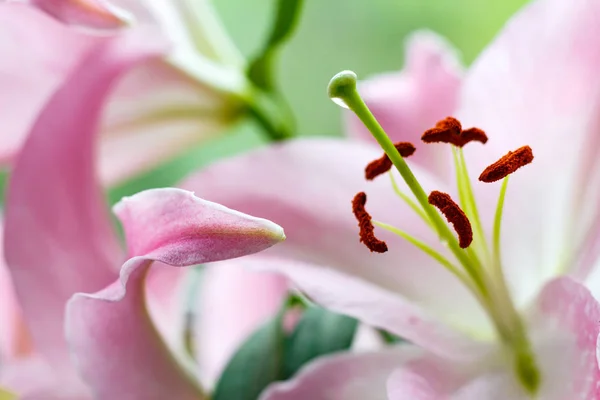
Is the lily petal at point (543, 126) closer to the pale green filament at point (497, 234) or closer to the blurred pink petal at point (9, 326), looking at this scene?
the pale green filament at point (497, 234)

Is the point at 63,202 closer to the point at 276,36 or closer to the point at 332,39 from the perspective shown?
the point at 276,36

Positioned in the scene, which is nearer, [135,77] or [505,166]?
[505,166]

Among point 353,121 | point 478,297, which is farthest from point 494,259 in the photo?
point 353,121

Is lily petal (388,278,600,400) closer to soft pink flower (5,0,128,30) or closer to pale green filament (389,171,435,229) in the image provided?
pale green filament (389,171,435,229)

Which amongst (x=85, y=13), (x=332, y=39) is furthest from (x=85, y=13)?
(x=332, y=39)

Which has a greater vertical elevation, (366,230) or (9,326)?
(366,230)

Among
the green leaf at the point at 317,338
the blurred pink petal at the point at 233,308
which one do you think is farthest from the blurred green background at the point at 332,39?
the green leaf at the point at 317,338
